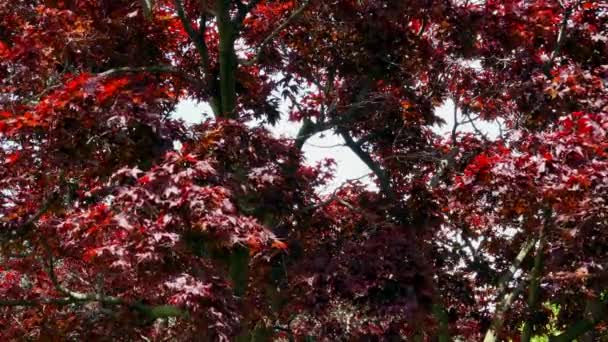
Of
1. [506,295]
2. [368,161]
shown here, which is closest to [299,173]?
[368,161]

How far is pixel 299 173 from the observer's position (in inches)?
297

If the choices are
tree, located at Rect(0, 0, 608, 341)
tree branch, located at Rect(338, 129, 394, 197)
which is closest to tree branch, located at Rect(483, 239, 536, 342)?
tree, located at Rect(0, 0, 608, 341)

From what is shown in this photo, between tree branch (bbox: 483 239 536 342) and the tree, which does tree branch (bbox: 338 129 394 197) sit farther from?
tree branch (bbox: 483 239 536 342)

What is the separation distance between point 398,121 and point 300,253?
276 centimetres

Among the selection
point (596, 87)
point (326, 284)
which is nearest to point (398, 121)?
point (596, 87)

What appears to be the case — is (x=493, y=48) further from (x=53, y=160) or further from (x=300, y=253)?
(x=53, y=160)

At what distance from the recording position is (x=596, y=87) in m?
7.04

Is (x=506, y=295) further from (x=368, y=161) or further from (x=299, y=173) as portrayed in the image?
(x=299, y=173)

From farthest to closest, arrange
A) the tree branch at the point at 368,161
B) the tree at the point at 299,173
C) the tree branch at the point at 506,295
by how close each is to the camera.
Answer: the tree branch at the point at 368,161 < the tree branch at the point at 506,295 < the tree at the point at 299,173

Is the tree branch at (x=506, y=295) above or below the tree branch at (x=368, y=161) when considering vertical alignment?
below

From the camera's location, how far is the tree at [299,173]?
17.8 ft

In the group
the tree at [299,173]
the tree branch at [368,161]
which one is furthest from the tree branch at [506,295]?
the tree branch at [368,161]

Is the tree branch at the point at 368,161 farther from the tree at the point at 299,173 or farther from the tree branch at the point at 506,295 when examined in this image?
the tree branch at the point at 506,295

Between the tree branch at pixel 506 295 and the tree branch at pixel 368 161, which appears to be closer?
the tree branch at pixel 506 295
